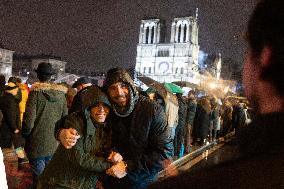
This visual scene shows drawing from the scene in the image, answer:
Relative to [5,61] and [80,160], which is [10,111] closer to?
[80,160]

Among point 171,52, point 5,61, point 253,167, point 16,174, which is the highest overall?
point 171,52

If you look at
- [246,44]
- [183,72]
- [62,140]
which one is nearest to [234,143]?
[246,44]

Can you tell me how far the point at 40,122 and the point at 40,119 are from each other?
4 cm

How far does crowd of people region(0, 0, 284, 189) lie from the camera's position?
83 centimetres

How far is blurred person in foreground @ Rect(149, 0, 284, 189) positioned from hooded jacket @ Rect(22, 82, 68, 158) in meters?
3.76

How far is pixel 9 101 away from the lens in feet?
21.8

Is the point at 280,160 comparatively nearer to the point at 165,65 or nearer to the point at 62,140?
the point at 62,140

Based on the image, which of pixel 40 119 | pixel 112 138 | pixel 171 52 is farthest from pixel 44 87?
pixel 171 52

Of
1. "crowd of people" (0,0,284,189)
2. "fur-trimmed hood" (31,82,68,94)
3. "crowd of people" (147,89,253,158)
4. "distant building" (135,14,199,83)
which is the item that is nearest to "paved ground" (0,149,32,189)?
A: "crowd of people" (0,0,284,189)

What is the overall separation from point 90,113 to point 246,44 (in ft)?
7.41

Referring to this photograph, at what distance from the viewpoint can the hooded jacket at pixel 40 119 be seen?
4.42 meters

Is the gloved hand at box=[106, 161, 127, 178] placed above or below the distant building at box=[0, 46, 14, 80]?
below

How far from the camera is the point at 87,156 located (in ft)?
9.56

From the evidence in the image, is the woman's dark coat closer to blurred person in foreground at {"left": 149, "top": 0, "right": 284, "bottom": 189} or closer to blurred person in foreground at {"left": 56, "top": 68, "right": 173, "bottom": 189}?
blurred person in foreground at {"left": 56, "top": 68, "right": 173, "bottom": 189}
